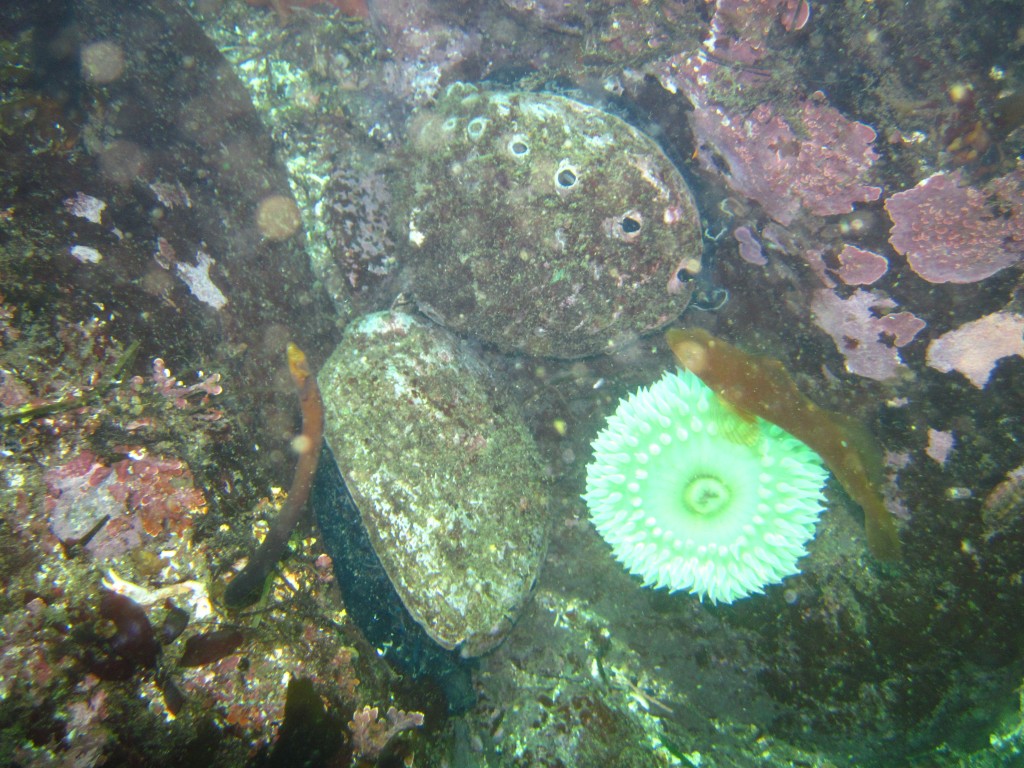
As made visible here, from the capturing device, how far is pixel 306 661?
283cm

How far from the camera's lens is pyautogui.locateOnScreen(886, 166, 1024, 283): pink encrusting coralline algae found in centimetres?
281

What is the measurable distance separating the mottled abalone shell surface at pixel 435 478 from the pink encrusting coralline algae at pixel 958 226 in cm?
282

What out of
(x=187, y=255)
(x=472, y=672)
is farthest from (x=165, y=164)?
(x=472, y=672)

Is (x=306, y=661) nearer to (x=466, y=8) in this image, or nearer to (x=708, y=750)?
(x=708, y=750)

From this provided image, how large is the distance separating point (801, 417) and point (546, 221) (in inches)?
83.5

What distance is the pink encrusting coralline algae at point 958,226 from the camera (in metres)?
2.81

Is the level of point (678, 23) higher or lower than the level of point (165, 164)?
higher

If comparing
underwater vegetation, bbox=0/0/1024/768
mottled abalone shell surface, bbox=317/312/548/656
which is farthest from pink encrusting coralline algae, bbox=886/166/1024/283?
mottled abalone shell surface, bbox=317/312/548/656

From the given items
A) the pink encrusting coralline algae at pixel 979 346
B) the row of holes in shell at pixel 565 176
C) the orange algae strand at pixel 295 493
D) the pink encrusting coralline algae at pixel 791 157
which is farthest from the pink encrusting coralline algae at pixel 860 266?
the orange algae strand at pixel 295 493

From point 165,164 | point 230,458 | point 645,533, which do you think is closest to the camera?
point 230,458

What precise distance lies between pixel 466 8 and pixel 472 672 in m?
5.84

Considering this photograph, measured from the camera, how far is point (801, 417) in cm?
316

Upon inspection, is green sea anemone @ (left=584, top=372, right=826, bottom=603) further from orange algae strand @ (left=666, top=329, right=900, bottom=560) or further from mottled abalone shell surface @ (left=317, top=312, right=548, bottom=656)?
mottled abalone shell surface @ (left=317, top=312, right=548, bottom=656)

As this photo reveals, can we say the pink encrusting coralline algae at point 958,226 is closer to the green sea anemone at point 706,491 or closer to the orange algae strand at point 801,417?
the orange algae strand at point 801,417
